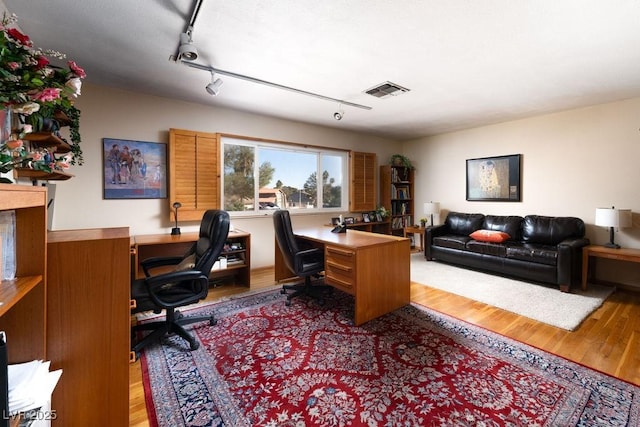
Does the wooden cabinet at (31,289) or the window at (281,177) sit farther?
the window at (281,177)

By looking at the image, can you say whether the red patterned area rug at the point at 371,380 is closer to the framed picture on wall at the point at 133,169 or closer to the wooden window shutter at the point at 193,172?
the wooden window shutter at the point at 193,172

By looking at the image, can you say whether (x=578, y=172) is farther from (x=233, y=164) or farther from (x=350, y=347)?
(x=233, y=164)

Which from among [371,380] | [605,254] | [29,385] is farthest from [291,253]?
[605,254]

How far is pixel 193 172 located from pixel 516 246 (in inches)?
182

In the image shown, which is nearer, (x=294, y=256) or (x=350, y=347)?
(x=350, y=347)

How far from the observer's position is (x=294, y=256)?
290 cm

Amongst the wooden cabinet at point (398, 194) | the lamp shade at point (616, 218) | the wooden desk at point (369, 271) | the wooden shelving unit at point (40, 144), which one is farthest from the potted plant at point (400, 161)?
the wooden shelving unit at point (40, 144)

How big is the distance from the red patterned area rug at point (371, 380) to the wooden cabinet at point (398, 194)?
12.0 ft

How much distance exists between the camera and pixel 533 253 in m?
3.66

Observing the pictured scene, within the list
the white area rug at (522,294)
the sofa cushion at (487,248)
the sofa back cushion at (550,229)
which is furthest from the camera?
the sofa cushion at (487,248)

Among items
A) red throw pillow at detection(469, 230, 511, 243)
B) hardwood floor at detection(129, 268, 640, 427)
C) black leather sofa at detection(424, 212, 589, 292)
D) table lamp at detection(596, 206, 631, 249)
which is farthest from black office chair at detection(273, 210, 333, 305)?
table lamp at detection(596, 206, 631, 249)

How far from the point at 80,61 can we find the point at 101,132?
2.77ft

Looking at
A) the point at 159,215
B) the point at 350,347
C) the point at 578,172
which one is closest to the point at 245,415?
the point at 350,347

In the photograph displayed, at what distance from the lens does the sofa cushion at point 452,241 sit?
14.7 feet
